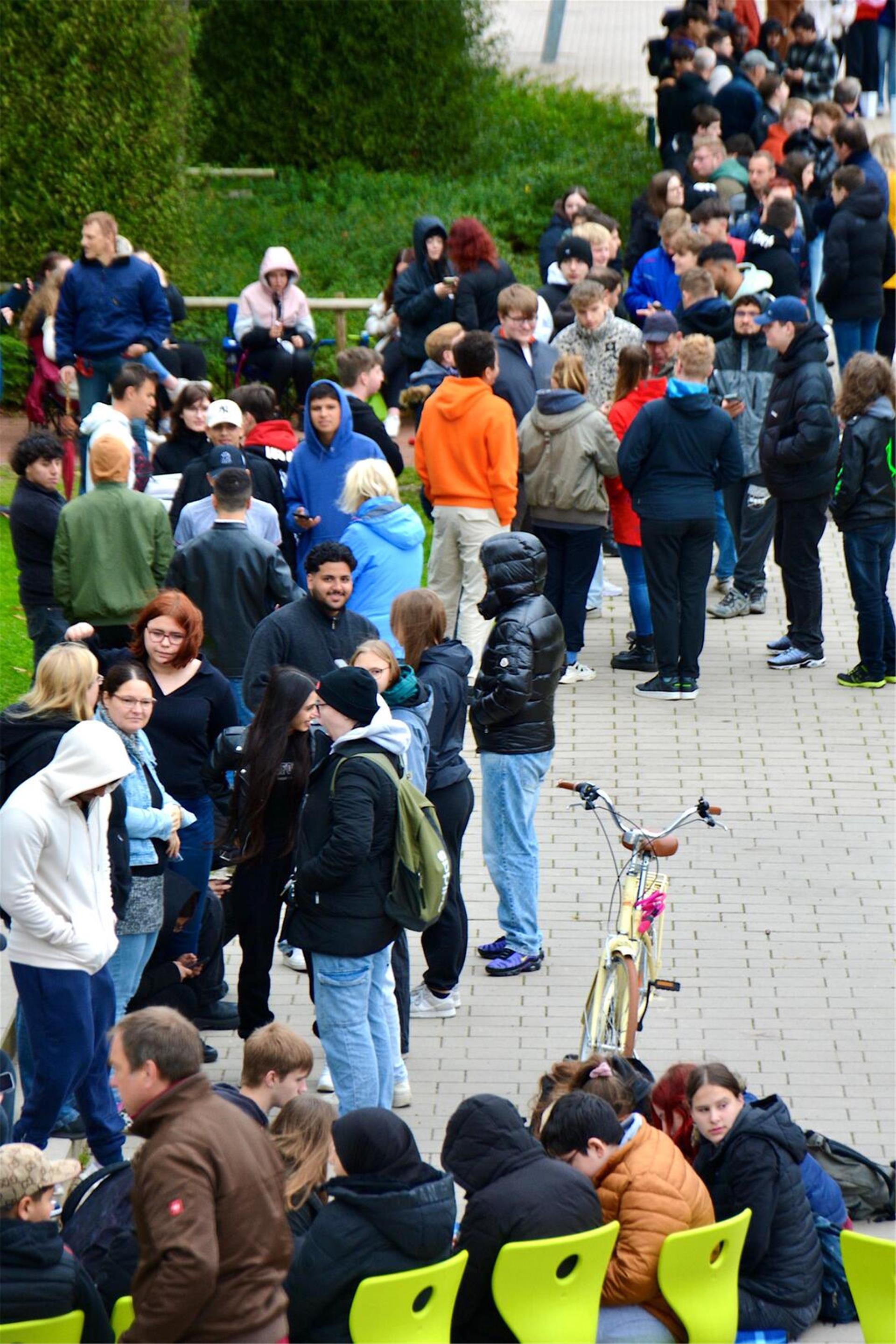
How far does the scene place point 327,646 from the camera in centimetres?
824

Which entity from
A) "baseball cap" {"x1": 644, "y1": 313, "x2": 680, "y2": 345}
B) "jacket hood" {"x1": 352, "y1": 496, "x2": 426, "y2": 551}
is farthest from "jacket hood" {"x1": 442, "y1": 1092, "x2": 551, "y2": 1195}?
"baseball cap" {"x1": 644, "y1": 313, "x2": 680, "y2": 345}

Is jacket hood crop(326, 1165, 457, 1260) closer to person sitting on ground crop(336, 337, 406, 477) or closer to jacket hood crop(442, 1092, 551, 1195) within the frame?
jacket hood crop(442, 1092, 551, 1195)

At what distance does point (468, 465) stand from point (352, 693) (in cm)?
459

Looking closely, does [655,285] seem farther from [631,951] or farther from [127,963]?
[127,963]

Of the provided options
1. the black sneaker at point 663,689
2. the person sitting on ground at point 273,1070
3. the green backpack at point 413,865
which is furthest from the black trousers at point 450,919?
the black sneaker at point 663,689

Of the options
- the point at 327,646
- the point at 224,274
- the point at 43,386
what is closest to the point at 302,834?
the point at 327,646

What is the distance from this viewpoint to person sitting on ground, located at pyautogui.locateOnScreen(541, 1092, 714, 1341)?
5.54 metres

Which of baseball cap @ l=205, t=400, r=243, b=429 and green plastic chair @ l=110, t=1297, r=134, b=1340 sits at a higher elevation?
baseball cap @ l=205, t=400, r=243, b=429

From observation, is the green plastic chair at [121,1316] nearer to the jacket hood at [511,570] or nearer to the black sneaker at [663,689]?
the jacket hood at [511,570]

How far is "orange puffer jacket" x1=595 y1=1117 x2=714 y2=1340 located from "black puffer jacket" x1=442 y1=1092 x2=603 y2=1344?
0.63 feet

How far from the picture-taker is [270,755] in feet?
23.8

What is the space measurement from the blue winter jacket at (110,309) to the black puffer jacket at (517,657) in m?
5.43

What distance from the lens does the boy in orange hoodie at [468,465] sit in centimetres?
1073

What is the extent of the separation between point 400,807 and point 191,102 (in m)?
14.2
